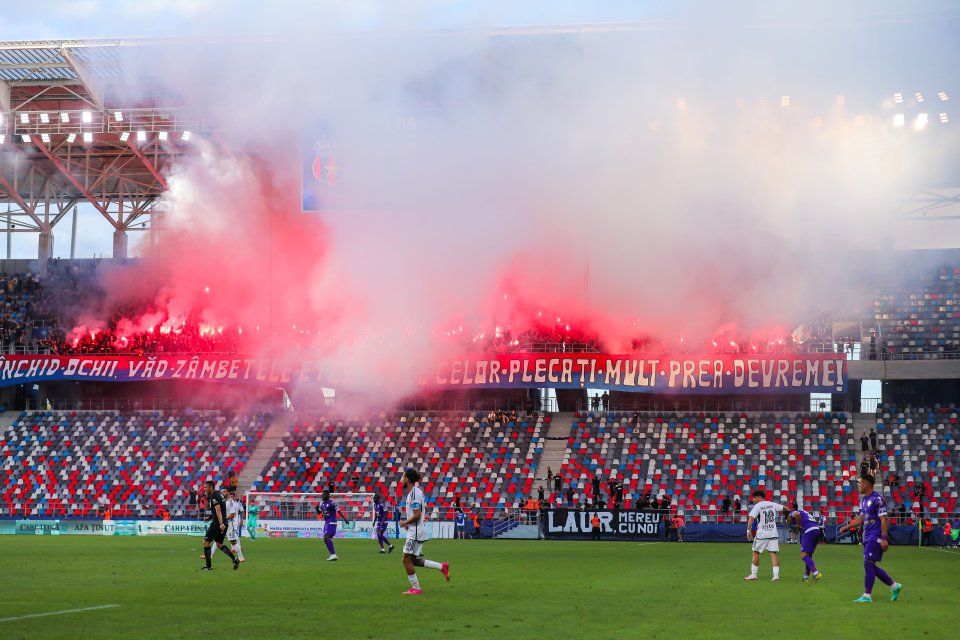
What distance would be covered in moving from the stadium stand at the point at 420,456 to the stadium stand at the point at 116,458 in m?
2.99

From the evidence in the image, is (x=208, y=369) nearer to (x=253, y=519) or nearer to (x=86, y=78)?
(x=253, y=519)

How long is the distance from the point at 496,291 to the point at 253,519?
57.2 feet

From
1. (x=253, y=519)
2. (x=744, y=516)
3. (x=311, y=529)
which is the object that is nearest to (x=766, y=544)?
(x=744, y=516)

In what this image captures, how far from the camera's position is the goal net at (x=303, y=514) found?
43.5 metres

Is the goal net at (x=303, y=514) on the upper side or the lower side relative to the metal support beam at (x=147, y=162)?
lower

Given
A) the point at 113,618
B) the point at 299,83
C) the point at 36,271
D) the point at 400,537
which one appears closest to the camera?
the point at 113,618

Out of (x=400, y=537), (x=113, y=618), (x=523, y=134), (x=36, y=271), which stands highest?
(x=523, y=134)

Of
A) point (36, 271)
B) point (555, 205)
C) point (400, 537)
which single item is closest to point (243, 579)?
point (400, 537)

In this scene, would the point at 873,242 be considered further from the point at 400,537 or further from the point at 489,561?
the point at 489,561

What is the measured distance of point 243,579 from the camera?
20781 mm

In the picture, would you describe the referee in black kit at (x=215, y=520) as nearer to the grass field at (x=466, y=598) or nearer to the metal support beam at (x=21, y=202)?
the grass field at (x=466, y=598)

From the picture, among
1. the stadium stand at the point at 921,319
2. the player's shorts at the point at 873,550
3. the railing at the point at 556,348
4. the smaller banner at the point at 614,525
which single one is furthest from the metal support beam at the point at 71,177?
the player's shorts at the point at 873,550

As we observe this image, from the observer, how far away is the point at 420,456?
49.9m

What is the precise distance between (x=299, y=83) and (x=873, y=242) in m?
26.3
